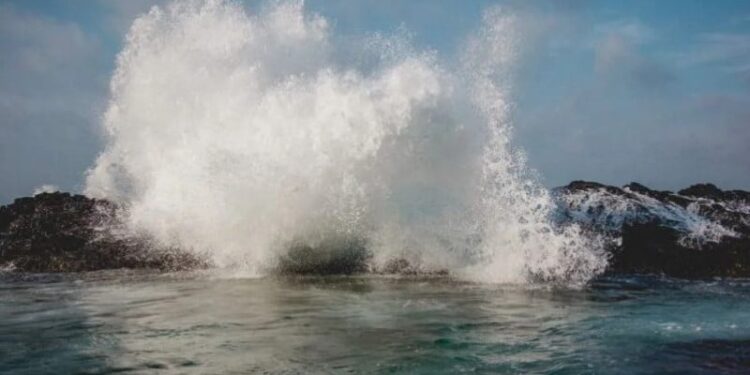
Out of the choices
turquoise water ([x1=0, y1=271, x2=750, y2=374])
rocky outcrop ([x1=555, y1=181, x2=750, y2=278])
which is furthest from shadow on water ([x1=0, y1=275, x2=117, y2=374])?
rocky outcrop ([x1=555, y1=181, x2=750, y2=278])

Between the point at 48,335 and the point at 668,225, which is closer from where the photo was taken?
the point at 48,335

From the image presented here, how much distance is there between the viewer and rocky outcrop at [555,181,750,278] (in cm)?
1580

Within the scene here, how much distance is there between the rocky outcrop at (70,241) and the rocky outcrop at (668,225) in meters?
11.3

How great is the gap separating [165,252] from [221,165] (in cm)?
320

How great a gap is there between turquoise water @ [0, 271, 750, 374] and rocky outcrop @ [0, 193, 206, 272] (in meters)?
4.60

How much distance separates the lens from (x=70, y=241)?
64.4ft

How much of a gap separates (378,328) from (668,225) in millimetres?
12834

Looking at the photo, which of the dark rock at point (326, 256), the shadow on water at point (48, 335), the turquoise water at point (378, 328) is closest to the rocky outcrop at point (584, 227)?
the dark rock at point (326, 256)

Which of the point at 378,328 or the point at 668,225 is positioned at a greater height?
the point at 668,225

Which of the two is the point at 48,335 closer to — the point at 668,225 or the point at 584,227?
the point at 584,227

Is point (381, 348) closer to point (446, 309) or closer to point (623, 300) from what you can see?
point (446, 309)

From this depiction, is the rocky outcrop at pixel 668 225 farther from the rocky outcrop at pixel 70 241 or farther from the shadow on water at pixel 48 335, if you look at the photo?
the shadow on water at pixel 48 335

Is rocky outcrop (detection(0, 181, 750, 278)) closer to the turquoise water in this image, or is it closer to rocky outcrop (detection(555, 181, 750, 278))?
rocky outcrop (detection(555, 181, 750, 278))

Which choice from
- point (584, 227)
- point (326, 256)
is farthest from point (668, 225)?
point (326, 256)
